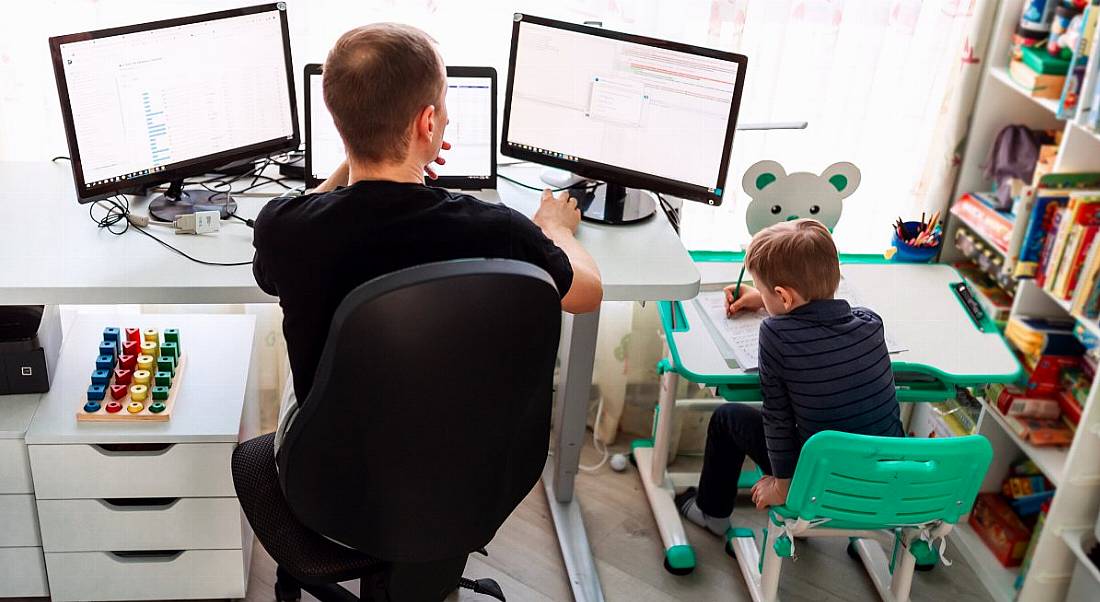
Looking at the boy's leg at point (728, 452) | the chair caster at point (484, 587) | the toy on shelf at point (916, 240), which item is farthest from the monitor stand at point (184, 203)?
the toy on shelf at point (916, 240)

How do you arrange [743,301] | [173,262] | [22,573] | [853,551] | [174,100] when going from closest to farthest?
[173,262], [174,100], [22,573], [743,301], [853,551]

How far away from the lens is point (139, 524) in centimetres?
210

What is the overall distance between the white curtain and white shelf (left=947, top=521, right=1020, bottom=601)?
0.77 metres

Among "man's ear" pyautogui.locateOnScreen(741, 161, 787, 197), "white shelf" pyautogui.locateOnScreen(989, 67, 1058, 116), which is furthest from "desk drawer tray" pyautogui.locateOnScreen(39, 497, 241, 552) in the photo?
"white shelf" pyautogui.locateOnScreen(989, 67, 1058, 116)

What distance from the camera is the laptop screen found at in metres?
2.15

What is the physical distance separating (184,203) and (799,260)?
122 centimetres

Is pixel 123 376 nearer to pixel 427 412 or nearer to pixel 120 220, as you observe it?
pixel 120 220

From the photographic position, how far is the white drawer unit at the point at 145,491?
6.65ft

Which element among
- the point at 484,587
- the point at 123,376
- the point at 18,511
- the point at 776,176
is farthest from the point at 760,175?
the point at 18,511

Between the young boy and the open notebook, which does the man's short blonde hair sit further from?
the open notebook

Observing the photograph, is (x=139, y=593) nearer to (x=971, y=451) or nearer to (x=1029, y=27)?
(x=971, y=451)

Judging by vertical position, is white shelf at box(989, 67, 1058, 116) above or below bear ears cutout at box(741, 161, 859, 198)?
above

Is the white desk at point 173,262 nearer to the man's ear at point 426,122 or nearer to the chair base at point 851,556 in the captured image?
the chair base at point 851,556

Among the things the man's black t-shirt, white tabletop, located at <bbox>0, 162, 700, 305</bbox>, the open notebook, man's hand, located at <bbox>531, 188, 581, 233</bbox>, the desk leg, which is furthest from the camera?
the desk leg
